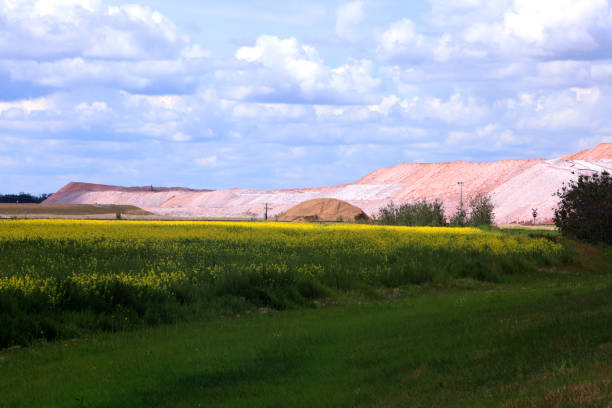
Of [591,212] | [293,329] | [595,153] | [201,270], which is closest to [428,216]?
[591,212]

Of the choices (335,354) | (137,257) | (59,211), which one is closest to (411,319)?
(335,354)

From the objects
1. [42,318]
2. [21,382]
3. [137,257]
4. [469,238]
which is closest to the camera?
[21,382]

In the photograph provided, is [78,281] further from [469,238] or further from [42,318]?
[469,238]

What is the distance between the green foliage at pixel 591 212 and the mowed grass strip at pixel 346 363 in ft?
78.4

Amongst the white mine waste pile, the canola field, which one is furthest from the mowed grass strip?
the white mine waste pile

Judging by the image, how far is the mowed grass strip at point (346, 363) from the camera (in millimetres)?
7520

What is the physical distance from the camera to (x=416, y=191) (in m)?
126

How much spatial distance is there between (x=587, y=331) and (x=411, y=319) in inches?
189

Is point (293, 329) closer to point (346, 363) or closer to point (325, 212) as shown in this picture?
point (346, 363)

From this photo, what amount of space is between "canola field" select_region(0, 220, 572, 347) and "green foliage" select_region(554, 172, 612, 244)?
524 centimetres

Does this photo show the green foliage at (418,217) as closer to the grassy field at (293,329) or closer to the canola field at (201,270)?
the canola field at (201,270)

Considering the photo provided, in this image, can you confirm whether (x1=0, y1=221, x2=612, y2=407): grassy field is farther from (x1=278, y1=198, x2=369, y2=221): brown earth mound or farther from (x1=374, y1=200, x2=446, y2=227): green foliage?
(x1=278, y1=198, x2=369, y2=221): brown earth mound

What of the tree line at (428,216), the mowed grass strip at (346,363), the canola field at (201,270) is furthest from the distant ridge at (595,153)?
the mowed grass strip at (346,363)

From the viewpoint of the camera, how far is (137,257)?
70.1 ft
